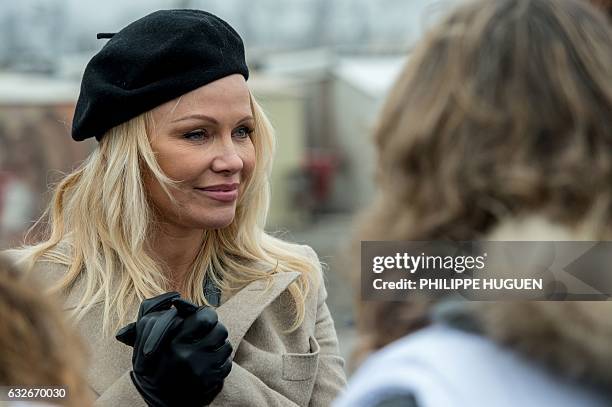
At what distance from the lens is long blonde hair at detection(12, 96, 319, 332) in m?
2.52

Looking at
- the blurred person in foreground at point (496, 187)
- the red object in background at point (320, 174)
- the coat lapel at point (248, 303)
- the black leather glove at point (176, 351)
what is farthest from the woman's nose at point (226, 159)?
the red object in background at point (320, 174)

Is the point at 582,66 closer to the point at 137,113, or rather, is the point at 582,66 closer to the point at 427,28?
the point at 427,28

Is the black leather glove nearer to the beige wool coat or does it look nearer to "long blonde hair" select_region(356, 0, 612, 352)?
the beige wool coat

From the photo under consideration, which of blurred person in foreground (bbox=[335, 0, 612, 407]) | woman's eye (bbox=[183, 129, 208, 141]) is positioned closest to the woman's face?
woman's eye (bbox=[183, 129, 208, 141])

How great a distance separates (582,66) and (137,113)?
1472mm

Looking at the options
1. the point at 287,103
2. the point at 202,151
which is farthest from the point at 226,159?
the point at 287,103

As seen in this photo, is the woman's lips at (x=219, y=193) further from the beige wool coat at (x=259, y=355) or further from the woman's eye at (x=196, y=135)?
the beige wool coat at (x=259, y=355)

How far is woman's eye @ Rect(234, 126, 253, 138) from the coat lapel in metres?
0.39

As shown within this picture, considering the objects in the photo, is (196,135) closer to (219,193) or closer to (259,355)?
(219,193)

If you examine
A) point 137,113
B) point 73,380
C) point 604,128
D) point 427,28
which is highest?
point 137,113

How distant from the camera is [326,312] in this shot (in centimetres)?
274

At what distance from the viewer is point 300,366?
248 cm

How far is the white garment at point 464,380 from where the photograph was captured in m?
1.14

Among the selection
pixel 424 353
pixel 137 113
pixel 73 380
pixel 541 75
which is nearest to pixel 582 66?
pixel 541 75
